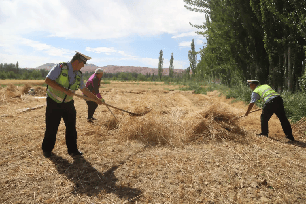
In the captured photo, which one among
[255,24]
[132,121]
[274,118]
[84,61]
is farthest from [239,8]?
[84,61]

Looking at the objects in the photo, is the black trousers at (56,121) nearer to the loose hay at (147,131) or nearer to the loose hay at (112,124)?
the loose hay at (147,131)

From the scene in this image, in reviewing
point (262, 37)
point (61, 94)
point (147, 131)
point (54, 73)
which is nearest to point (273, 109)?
point (147, 131)

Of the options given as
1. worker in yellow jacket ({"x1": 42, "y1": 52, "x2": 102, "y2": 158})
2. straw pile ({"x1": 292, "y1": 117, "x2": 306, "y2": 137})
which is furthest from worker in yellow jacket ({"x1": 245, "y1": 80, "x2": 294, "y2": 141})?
worker in yellow jacket ({"x1": 42, "y1": 52, "x2": 102, "y2": 158})

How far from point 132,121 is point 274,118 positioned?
506cm

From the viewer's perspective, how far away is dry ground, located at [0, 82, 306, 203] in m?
2.39

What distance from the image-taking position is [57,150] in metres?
3.66

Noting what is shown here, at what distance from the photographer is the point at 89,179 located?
2729mm

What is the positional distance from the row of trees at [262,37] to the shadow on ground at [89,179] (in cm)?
722

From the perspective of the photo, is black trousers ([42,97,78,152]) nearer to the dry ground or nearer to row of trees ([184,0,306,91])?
the dry ground

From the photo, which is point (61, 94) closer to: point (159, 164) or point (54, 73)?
point (54, 73)

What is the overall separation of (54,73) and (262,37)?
9133 mm

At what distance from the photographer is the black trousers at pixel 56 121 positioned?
313 cm

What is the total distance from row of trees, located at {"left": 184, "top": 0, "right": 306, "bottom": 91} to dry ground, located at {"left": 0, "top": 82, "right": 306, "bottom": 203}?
10.9 ft

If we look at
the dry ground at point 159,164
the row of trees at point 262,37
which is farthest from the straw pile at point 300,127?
the row of trees at point 262,37
